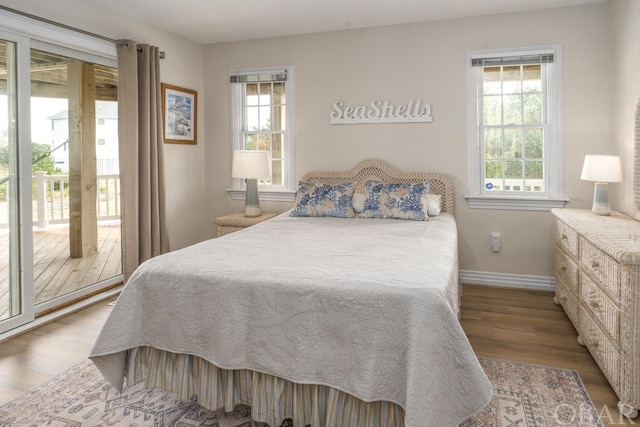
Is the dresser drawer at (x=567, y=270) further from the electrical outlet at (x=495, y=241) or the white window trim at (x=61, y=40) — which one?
the white window trim at (x=61, y=40)

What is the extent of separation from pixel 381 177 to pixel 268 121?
4.78ft

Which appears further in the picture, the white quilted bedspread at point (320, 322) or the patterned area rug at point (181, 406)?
the patterned area rug at point (181, 406)

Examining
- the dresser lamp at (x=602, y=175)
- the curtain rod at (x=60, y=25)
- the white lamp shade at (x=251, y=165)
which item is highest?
the curtain rod at (x=60, y=25)

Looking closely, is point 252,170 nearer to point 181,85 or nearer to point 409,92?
point 181,85

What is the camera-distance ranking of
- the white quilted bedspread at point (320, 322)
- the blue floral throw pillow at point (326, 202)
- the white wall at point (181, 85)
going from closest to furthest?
1. the white quilted bedspread at point (320, 322)
2. the white wall at point (181, 85)
3. the blue floral throw pillow at point (326, 202)

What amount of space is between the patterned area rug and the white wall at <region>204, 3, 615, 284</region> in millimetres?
1856

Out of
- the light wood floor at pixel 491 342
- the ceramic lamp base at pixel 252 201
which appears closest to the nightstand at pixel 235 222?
the ceramic lamp base at pixel 252 201

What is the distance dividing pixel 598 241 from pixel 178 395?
2282 mm

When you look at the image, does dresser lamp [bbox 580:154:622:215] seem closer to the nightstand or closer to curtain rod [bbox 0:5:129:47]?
the nightstand

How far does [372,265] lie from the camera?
2094mm

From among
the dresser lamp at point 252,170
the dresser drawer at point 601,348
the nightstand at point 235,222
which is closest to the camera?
the dresser drawer at point 601,348

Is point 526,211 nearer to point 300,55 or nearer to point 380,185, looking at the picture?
point 380,185

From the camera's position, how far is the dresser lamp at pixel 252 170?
14.3 feet

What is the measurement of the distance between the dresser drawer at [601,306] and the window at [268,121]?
2899mm
